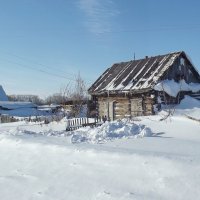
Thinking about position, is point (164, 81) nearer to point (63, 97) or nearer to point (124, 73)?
point (124, 73)

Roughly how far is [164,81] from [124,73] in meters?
4.00

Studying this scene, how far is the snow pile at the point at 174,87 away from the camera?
926 inches

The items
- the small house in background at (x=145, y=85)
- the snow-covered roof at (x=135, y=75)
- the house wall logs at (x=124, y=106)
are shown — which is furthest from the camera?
the snow-covered roof at (x=135, y=75)

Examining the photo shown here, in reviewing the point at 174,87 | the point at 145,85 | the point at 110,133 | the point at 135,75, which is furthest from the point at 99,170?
the point at 135,75

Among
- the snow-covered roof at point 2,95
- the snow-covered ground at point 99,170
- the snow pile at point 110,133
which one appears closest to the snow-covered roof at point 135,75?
the snow pile at point 110,133

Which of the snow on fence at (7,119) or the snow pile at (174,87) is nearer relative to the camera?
the snow pile at (174,87)

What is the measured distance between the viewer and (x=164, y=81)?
2447 centimetres

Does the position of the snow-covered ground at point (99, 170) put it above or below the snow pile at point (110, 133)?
below

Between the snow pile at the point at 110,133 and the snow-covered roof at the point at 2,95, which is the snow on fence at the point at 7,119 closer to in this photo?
the snow pile at the point at 110,133

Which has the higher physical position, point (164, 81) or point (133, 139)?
point (164, 81)

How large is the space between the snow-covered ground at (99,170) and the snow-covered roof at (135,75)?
1326 cm

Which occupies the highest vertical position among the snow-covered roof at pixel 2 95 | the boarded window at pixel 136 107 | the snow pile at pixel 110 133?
the snow-covered roof at pixel 2 95

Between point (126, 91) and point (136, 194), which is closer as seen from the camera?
point (136, 194)

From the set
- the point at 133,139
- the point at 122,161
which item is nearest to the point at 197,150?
the point at 122,161
